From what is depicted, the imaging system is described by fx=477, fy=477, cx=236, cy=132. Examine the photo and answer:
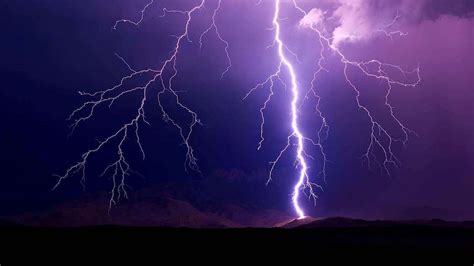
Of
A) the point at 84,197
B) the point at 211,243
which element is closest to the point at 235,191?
the point at 84,197

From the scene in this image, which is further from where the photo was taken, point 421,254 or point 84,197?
point 84,197

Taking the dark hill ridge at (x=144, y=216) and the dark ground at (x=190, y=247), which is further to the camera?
the dark hill ridge at (x=144, y=216)

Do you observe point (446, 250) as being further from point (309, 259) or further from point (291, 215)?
point (291, 215)

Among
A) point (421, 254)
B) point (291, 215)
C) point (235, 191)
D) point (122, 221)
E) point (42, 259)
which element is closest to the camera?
point (42, 259)

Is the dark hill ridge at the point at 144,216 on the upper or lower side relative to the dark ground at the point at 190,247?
upper

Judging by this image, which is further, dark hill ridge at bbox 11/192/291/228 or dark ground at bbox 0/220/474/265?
dark hill ridge at bbox 11/192/291/228

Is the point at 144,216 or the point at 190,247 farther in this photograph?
the point at 144,216

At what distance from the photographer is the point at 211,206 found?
114 feet

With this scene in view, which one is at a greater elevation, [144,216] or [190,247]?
[144,216]

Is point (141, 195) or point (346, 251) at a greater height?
point (141, 195)

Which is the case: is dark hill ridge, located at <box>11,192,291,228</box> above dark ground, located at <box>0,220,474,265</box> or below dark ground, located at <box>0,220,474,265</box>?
above

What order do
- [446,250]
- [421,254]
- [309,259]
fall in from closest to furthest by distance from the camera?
[309,259], [421,254], [446,250]

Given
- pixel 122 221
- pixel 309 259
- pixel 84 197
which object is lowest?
pixel 309 259

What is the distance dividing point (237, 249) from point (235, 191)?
31.1 m
